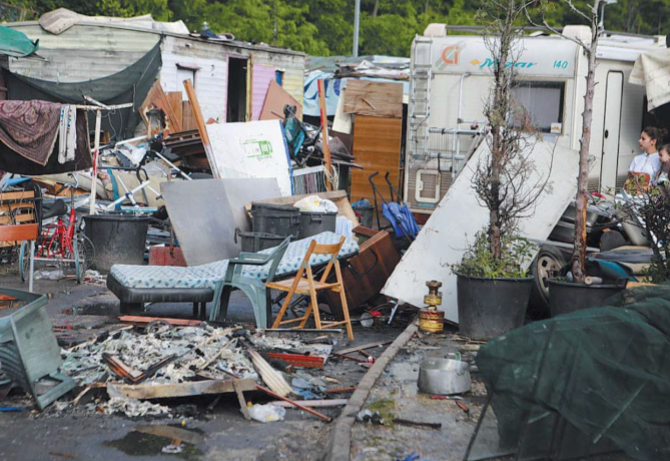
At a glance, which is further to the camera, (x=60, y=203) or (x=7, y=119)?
(x=60, y=203)

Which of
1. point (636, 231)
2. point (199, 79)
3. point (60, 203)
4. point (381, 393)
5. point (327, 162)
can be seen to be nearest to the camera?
point (381, 393)

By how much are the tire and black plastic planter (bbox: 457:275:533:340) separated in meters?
1.00

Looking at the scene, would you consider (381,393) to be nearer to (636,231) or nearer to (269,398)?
(269,398)

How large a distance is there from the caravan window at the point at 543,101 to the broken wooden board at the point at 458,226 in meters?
3.83

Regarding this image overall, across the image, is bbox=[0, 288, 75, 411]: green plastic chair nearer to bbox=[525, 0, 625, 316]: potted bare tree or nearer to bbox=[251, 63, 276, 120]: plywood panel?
bbox=[525, 0, 625, 316]: potted bare tree

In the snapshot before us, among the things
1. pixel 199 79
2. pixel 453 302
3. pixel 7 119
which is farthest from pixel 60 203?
pixel 199 79

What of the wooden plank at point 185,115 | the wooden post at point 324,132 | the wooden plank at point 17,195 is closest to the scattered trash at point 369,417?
the wooden plank at point 17,195

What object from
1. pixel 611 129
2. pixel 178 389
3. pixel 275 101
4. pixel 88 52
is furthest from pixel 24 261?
pixel 275 101

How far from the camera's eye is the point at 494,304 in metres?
8.33

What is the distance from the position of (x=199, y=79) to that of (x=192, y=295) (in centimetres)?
1427

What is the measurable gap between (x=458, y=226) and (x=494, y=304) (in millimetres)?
1695

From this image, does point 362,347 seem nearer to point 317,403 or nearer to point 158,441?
point 317,403

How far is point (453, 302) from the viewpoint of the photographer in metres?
9.27

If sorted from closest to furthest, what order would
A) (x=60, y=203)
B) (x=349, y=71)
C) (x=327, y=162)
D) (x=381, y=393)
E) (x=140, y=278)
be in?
1. (x=381, y=393)
2. (x=140, y=278)
3. (x=60, y=203)
4. (x=327, y=162)
5. (x=349, y=71)
